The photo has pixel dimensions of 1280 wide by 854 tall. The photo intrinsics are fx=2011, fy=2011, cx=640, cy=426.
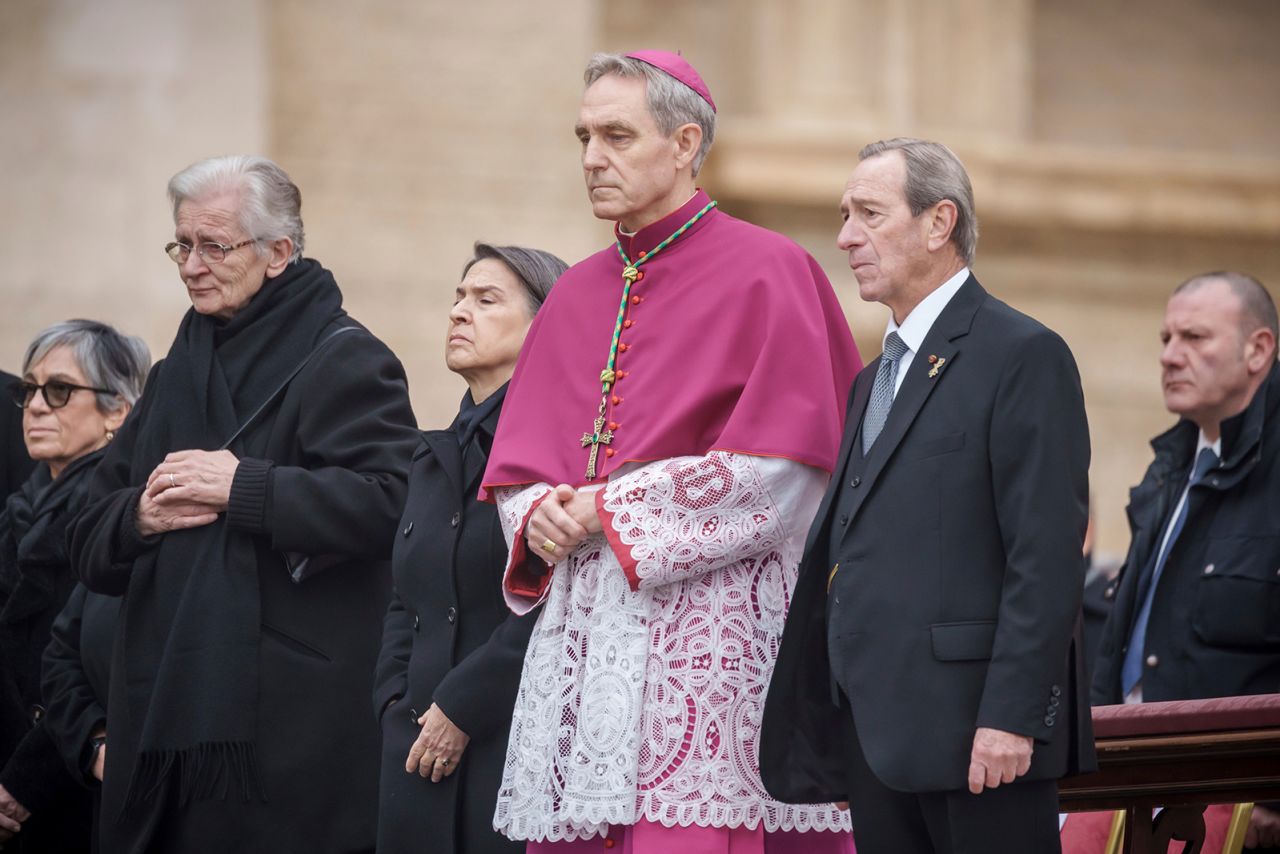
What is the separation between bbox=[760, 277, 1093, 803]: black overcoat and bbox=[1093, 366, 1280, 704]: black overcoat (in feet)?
5.58

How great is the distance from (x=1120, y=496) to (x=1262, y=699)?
7.63 m

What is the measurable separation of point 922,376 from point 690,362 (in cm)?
54

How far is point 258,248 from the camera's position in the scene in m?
5.16

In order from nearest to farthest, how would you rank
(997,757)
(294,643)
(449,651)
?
(997,757) < (449,651) < (294,643)

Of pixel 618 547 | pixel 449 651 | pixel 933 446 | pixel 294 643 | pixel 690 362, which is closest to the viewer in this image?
pixel 933 446

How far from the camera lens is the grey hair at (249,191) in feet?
16.9

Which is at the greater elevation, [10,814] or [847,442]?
[847,442]

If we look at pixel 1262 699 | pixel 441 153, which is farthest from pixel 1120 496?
pixel 1262 699

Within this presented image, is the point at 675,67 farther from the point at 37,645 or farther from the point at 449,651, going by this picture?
the point at 37,645

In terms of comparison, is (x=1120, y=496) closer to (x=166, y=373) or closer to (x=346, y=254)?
(x=346, y=254)

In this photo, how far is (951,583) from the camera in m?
3.78

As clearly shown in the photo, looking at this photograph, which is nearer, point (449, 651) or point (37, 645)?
point (449, 651)

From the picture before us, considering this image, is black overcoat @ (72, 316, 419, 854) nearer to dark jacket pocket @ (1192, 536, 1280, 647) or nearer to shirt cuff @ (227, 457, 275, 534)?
shirt cuff @ (227, 457, 275, 534)

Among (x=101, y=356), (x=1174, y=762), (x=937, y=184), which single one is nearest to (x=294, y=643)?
(x=101, y=356)
